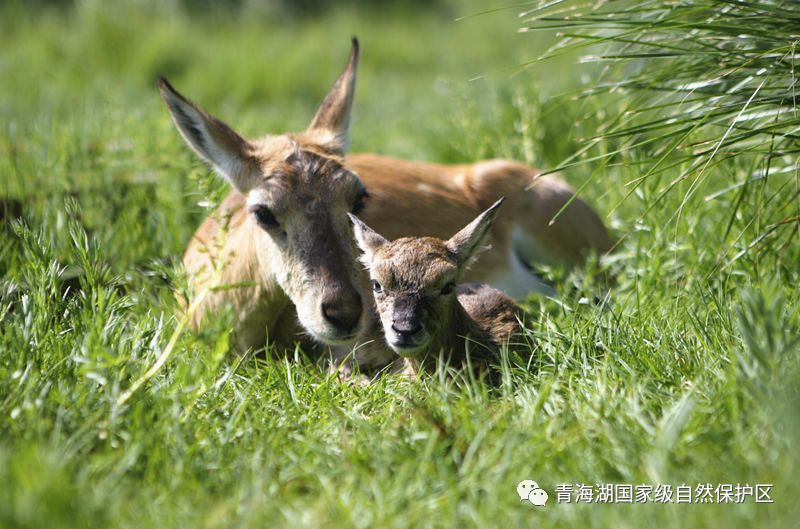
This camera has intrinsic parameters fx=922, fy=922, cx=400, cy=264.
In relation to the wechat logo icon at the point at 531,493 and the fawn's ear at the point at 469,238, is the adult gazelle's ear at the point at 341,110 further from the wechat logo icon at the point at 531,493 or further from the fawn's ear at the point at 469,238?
the wechat logo icon at the point at 531,493

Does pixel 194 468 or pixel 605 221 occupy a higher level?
pixel 194 468

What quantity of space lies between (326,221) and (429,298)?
697 millimetres

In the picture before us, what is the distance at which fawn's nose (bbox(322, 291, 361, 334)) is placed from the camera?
372 centimetres

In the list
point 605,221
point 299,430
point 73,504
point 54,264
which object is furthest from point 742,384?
point 605,221

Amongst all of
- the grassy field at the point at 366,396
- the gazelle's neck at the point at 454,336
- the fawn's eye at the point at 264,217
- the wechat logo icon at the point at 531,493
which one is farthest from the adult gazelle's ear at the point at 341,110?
the wechat logo icon at the point at 531,493

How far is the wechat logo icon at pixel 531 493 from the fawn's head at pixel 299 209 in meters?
1.36

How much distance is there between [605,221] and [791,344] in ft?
10.0

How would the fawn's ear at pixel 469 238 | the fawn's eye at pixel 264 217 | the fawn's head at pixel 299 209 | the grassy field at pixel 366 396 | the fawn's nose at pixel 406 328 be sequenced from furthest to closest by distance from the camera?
the fawn's eye at pixel 264 217 < the fawn's head at pixel 299 209 < the fawn's ear at pixel 469 238 < the fawn's nose at pixel 406 328 < the grassy field at pixel 366 396

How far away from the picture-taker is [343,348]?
13.6 ft

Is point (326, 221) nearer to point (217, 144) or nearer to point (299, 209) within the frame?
point (299, 209)

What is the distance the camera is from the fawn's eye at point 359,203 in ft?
13.6

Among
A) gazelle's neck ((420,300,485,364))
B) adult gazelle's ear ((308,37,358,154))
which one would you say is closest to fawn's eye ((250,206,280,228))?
adult gazelle's ear ((308,37,358,154))

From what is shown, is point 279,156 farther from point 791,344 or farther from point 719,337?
point 791,344

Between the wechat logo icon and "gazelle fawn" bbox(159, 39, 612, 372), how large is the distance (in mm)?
1143
